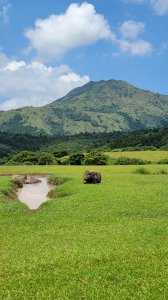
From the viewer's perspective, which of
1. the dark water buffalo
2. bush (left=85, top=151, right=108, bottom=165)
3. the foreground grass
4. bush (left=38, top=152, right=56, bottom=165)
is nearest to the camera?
the foreground grass

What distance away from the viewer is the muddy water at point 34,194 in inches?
2573

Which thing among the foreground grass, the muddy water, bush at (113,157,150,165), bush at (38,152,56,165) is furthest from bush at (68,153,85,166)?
the foreground grass

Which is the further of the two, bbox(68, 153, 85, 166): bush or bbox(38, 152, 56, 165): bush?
bbox(38, 152, 56, 165): bush

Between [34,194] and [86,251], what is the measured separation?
5017cm

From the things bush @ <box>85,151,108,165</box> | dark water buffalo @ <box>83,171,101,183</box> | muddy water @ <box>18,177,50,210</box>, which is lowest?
muddy water @ <box>18,177,50,210</box>

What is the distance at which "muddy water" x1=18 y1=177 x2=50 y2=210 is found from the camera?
6536 centimetres

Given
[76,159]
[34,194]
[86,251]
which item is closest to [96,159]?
[76,159]

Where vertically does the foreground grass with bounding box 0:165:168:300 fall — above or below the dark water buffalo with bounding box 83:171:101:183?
below

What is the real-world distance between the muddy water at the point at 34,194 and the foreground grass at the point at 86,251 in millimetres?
14878

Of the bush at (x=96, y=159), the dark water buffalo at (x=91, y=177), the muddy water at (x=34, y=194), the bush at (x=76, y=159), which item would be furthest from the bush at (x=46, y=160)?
the dark water buffalo at (x=91, y=177)

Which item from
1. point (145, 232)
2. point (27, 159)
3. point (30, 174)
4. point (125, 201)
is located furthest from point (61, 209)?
point (27, 159)

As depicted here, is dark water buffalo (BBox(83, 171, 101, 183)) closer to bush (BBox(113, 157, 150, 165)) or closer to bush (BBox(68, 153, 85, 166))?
bush (BBox(113, 157, 150, 165))

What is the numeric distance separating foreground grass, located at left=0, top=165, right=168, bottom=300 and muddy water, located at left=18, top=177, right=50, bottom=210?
14.9 m

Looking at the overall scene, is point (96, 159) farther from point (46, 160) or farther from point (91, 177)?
point (91, 177)
